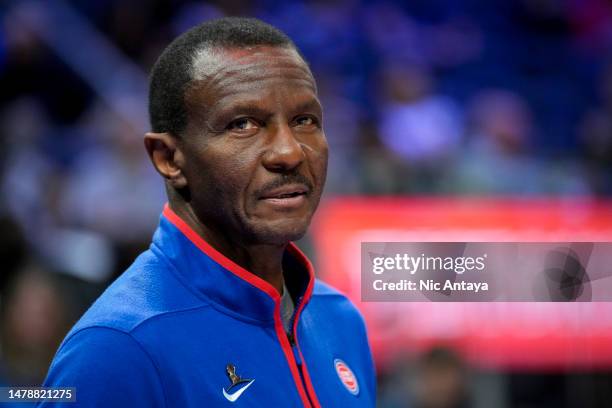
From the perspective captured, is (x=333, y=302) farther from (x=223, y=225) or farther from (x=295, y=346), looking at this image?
(x=223, y=225)

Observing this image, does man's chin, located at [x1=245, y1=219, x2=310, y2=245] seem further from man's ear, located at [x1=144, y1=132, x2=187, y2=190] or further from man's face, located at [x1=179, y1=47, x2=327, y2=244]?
man's ear, located at [x1=144, y1=132, x2=187, y2=190]

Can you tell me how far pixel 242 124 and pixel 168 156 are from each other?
18cm

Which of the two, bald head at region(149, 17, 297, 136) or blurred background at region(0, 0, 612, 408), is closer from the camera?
bald head at region(149, 17, 297, 136)

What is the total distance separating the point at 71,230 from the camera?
4.88 meters

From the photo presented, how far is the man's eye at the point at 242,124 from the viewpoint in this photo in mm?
1671

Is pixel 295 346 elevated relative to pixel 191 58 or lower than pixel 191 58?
lower

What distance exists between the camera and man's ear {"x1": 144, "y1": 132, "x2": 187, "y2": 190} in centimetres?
174

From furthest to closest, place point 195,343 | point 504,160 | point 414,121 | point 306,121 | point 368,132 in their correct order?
point 414,121
point 368,132
point 504,160
point 306,121
point 195,343

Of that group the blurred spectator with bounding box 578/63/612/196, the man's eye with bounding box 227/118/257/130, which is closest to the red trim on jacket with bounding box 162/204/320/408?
the man's eye with bounding box 227/118/257/130

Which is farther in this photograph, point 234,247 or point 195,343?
point 234,247

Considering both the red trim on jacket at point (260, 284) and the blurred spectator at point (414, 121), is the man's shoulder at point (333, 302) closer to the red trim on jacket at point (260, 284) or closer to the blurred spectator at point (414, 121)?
the red trim on jacket at point (260, 284)

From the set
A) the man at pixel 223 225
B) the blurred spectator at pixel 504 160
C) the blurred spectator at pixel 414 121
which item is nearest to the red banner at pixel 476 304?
the blurred spectator at pixel 504 160

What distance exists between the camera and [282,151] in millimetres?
1663

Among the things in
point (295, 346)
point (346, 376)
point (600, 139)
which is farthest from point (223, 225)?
point (600, 139)
